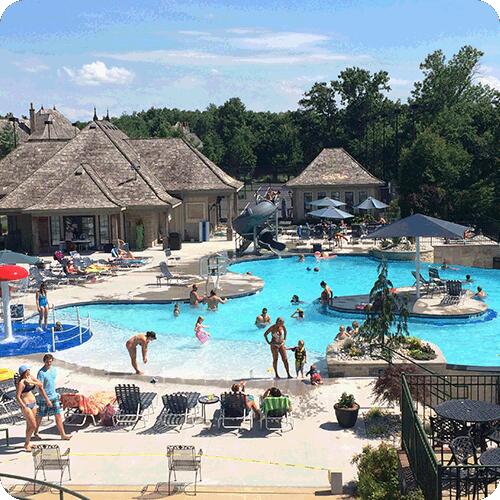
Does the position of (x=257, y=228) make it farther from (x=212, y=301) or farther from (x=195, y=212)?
(x=212, y=301)

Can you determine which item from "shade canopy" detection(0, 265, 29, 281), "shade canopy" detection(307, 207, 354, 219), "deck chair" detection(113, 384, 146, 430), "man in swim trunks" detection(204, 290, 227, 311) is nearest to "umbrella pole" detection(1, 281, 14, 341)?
"shade canopy" detection(0, 265, 29, 281)

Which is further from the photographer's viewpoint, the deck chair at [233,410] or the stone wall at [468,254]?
the stone wall at [468,254]

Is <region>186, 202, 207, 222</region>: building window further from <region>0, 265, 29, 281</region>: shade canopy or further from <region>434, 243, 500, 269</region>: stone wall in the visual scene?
<region>0, 265, 29, 281</region>: shade canopy

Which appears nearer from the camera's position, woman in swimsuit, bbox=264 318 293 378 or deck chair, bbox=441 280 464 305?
woman in swimsuit, bbox=264 318 293 378

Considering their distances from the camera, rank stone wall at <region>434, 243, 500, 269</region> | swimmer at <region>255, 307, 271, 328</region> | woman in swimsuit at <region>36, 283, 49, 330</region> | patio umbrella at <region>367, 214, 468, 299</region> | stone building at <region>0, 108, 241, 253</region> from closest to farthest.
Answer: woman in swimsuit at <region>36, 283, 49, 330</region> → swimmer at <region>255, 307, 271, 328</region> → patio umbrella at <region>367, 214, 468, 299</region> → stone wall at <region>434, 243, 500, 269</region> → stone building at <region>0, 108, 241, 253</region>

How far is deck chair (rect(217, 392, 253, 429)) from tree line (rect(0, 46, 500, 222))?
1120 inches

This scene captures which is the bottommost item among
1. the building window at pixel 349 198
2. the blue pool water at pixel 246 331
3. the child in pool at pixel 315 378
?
the blue pool water at pixel 246 331

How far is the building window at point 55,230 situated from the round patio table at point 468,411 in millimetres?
29126

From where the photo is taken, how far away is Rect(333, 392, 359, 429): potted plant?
42.3ft

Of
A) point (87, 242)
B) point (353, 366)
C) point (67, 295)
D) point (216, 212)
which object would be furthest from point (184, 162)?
point (353, 366)

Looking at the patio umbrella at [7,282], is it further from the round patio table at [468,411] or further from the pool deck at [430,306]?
the round patio table at [468,411]

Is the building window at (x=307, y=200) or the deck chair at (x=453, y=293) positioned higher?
the building window at (x=307, y=200)

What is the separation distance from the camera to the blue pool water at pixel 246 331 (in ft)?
60.4

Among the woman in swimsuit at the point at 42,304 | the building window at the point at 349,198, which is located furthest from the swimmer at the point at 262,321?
the building window at the point at 349,198
